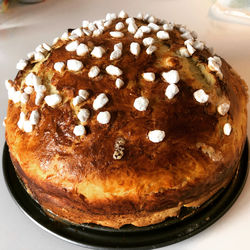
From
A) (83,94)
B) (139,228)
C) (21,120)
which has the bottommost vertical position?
(139,228)

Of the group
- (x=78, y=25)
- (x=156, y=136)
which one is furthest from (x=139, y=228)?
(x=78, y=25)

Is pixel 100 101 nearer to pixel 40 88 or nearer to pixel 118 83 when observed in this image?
pixel 118 83

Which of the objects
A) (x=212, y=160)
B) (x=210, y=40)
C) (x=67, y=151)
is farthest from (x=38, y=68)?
(x=210, y=40)

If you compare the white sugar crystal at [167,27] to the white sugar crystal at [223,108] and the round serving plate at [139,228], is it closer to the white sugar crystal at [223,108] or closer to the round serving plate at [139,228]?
the white sugar crystal at [223,108]

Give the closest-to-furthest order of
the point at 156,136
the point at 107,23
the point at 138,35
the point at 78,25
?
the point at 156,136 → the point at 138,35 → the point at 107,23 → the point at 78,25

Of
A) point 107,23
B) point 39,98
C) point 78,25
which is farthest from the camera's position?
point 78,25

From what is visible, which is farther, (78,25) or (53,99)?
(78,25)
